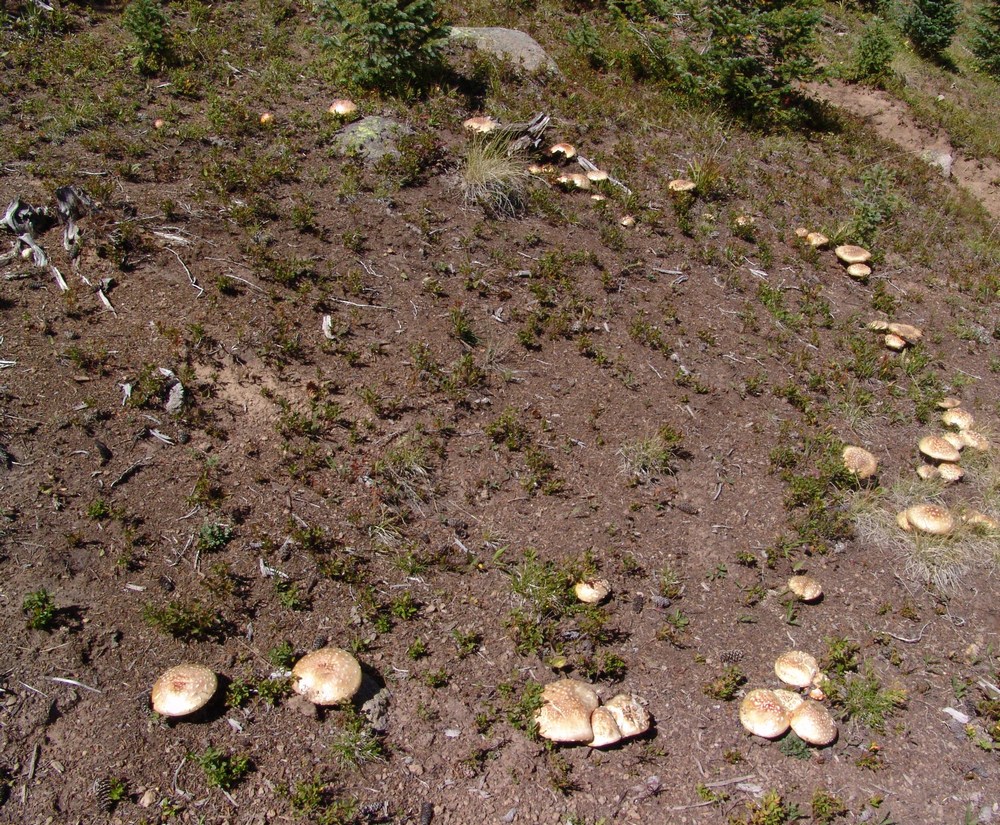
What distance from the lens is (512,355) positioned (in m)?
7.21

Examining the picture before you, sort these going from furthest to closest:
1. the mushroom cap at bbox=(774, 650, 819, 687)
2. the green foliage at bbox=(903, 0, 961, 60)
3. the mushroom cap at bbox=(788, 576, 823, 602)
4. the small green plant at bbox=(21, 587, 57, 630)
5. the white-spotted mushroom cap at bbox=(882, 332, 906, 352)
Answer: the green foliage at bbox=(903, 0, 961, 60), the white-spotted mushroom cap at bbox=(882, 332, 906, 352), the mushroom cap at bbox=(788, 576, 823, 602), the mushroom cap at bbox=(774, 650, 819, 687), the small green plant at bbox=(21, 587, 57, 630)

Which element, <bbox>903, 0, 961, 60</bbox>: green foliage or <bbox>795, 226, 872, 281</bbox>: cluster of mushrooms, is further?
<bbox>903, 0, 961, 60</bbox>: green foliage

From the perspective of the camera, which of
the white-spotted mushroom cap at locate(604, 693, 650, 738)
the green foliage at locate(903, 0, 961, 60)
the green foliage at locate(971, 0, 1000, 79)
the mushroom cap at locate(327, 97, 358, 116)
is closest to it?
the white-spotted mushroom cap at locate(604, 693, 650, 738)

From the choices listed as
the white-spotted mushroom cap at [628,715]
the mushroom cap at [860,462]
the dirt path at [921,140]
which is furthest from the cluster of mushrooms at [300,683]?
the dirt path at [921,140]

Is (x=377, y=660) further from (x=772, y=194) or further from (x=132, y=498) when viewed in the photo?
(x=772, y=194)

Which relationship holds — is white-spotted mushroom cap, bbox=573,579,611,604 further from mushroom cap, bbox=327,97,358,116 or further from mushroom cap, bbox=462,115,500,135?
mushroom cap, bbox=327,97,358,116

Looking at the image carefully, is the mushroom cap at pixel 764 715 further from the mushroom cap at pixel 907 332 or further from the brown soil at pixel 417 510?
the mushroom cap at pixel 907 332

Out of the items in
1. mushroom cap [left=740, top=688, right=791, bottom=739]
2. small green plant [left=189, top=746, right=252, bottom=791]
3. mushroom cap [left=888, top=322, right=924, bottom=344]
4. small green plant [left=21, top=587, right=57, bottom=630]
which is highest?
mushroom cap [left=888, top=322, right=924, bottom=344]

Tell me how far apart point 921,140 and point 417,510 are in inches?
530

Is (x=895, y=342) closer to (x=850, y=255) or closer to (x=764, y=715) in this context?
(x=850, y=255)

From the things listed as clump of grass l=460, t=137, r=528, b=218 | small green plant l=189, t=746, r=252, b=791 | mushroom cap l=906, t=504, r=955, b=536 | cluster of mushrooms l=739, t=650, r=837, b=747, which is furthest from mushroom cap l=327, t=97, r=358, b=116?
cluster of mushrooms l=739, t=650, r=837, b=747

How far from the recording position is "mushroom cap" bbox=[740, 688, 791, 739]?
486 cm

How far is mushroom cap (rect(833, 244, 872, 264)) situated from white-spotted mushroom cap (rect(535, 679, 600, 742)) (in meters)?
7.16

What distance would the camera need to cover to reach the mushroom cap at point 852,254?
31.1 feet
